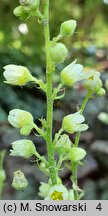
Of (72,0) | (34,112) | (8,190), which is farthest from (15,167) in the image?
(72,0)

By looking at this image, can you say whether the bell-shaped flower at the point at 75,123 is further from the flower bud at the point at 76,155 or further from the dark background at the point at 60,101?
the dark background at the point at 60,101

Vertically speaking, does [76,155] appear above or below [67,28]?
below

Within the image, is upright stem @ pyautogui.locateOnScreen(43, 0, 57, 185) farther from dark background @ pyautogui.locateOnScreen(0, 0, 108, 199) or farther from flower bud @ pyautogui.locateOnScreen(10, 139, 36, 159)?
dark background @ pyautogui.locateOnScreen(0, 0, 108, 199)

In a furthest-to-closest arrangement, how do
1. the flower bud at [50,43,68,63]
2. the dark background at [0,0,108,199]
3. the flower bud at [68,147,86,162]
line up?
the dark background at [0,0,108,199], the flower bud at [68,147,86,162], the flower bud at [50,43,68,63]

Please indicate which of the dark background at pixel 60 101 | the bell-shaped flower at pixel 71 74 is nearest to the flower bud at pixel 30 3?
the bell-shaped flower at pixel 71 74

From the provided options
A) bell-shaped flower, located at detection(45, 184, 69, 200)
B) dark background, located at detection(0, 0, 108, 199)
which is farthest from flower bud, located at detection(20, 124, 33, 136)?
dark background, located at detection(0, 0, 108, 199)

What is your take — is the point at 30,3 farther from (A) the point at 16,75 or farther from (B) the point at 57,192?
(B) the point at 57,192

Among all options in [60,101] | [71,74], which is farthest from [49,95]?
[60,101]
